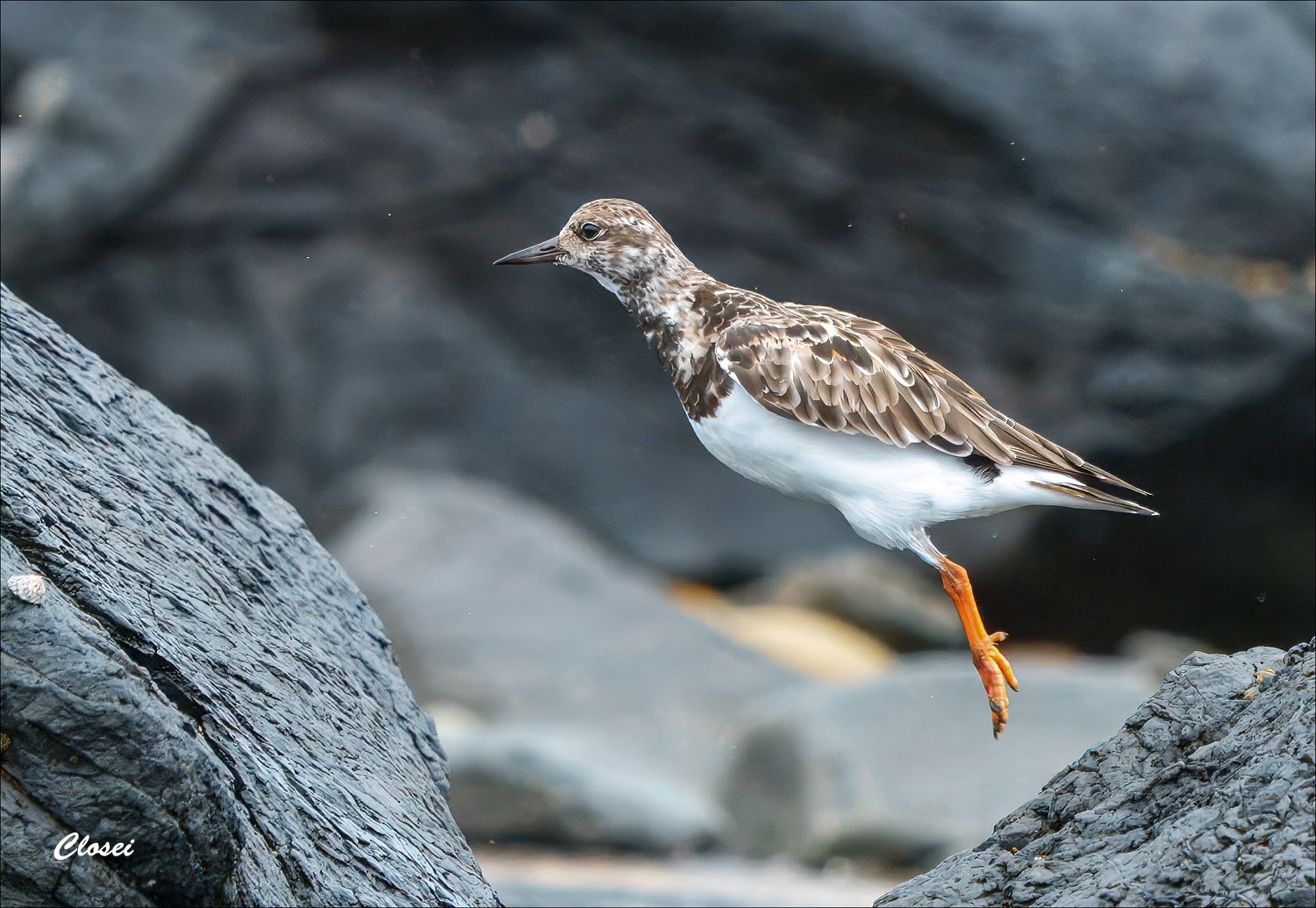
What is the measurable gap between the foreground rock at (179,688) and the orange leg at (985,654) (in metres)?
1.44

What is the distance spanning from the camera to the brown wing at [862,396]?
359 cm

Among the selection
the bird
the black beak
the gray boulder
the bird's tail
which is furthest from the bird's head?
the gray boulder

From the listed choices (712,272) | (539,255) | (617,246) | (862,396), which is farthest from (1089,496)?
(712,272)

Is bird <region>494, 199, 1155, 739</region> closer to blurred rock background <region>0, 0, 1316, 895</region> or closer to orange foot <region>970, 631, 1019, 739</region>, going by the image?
orange foot <region>970, 631, 1019, 739</region>

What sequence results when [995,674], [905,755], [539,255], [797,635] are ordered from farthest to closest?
[797,635] → [905,755] → [539,255] → [995,674]

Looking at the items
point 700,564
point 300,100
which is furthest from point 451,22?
point 700,564

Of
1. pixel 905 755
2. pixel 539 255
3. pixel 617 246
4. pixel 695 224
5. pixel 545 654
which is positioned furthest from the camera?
pixel 545 654

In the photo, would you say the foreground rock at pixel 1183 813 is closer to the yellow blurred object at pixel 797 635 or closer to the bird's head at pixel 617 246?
the bird's head at pixel 617 246

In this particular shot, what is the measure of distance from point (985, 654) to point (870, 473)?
592 millimetres

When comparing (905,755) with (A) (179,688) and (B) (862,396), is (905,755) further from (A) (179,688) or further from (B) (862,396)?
(A) (179,688)

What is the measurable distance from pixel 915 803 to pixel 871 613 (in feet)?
4.65

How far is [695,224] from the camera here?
730 centimetres

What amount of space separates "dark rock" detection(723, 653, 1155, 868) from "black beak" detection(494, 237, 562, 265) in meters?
3.70

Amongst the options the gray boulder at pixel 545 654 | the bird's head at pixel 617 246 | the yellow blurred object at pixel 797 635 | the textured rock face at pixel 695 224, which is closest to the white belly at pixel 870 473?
the bird's head at pixel 617 246
